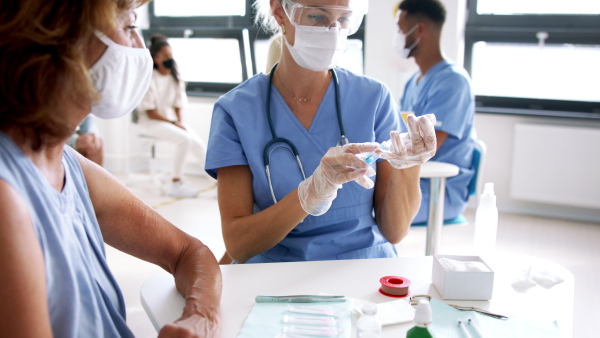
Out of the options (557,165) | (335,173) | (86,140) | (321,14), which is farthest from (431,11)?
(86,140)

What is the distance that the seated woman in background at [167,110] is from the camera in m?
4.59

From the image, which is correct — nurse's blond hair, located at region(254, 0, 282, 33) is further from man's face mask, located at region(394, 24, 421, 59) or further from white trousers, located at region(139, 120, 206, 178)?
white trousers, located at region(139, 120, 206, 178)

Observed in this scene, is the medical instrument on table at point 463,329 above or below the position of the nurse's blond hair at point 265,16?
below

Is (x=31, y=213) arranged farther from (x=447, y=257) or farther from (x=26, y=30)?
(x=447, y=257)

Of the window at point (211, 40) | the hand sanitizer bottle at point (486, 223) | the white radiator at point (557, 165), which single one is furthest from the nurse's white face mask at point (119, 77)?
the window at point (211, 40)

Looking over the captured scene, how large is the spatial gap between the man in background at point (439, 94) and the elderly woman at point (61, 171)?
5.13 ft

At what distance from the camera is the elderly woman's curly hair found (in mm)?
733

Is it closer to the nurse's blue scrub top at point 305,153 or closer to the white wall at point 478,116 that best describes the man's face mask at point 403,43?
the white wall at point 478,116

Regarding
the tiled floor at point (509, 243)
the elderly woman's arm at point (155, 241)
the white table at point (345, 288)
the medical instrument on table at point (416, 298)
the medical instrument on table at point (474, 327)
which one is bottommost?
the tiled floor at point (509, 243)

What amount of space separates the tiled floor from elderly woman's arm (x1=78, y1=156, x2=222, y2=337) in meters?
1.11

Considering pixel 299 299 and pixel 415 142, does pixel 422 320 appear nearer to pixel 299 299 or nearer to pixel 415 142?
pixel 299 299

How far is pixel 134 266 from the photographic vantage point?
2.90 metres

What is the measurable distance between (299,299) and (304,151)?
53cm

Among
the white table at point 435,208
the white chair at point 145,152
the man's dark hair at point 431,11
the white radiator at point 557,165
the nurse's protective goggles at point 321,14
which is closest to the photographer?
the nurse's protective goggles at point 321,14
